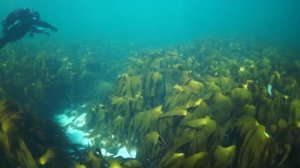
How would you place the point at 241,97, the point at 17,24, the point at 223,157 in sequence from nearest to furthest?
the point at 223,157
the point at 241,97
the point at 17,24

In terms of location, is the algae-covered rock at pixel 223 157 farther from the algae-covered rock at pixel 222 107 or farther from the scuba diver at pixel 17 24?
the scuba diver at pixel 17 24

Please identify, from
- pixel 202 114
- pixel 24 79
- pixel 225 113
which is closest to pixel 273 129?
pixel 225 113

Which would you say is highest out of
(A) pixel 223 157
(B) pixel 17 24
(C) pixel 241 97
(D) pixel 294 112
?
(B) pixel 17 24

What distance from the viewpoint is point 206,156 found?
258cm

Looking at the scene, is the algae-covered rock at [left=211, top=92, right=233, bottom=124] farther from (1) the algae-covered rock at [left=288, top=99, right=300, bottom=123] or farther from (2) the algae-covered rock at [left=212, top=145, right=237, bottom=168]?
(2) the algae-covered rock at [left=212, top=145, right=237, bottom=168]

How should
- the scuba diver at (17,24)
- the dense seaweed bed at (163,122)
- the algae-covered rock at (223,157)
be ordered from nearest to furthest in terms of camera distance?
the algae-covered rock at (223,157), the dense seaweed bed at (163,122), the scuba diver at (17,24)

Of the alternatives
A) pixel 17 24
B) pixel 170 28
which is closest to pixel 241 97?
pixel 17 24

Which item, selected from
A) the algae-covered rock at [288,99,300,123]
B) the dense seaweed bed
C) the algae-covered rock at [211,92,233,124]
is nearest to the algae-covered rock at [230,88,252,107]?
the dense seaweed bed

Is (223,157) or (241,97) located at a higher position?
(241,97)

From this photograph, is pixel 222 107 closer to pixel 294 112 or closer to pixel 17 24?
pixel 294 112

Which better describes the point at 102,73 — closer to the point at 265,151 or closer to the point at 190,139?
the point at 190,139

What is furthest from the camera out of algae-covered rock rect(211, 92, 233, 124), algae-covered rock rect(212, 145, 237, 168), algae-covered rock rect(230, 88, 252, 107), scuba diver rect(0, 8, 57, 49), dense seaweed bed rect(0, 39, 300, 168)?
scuba diver rect(0, 8, 57, 49)

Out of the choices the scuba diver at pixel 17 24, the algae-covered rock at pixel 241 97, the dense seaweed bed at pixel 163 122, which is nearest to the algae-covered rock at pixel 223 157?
the dense seaweed bed at pixel 163 122

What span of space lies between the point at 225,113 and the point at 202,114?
29cm
